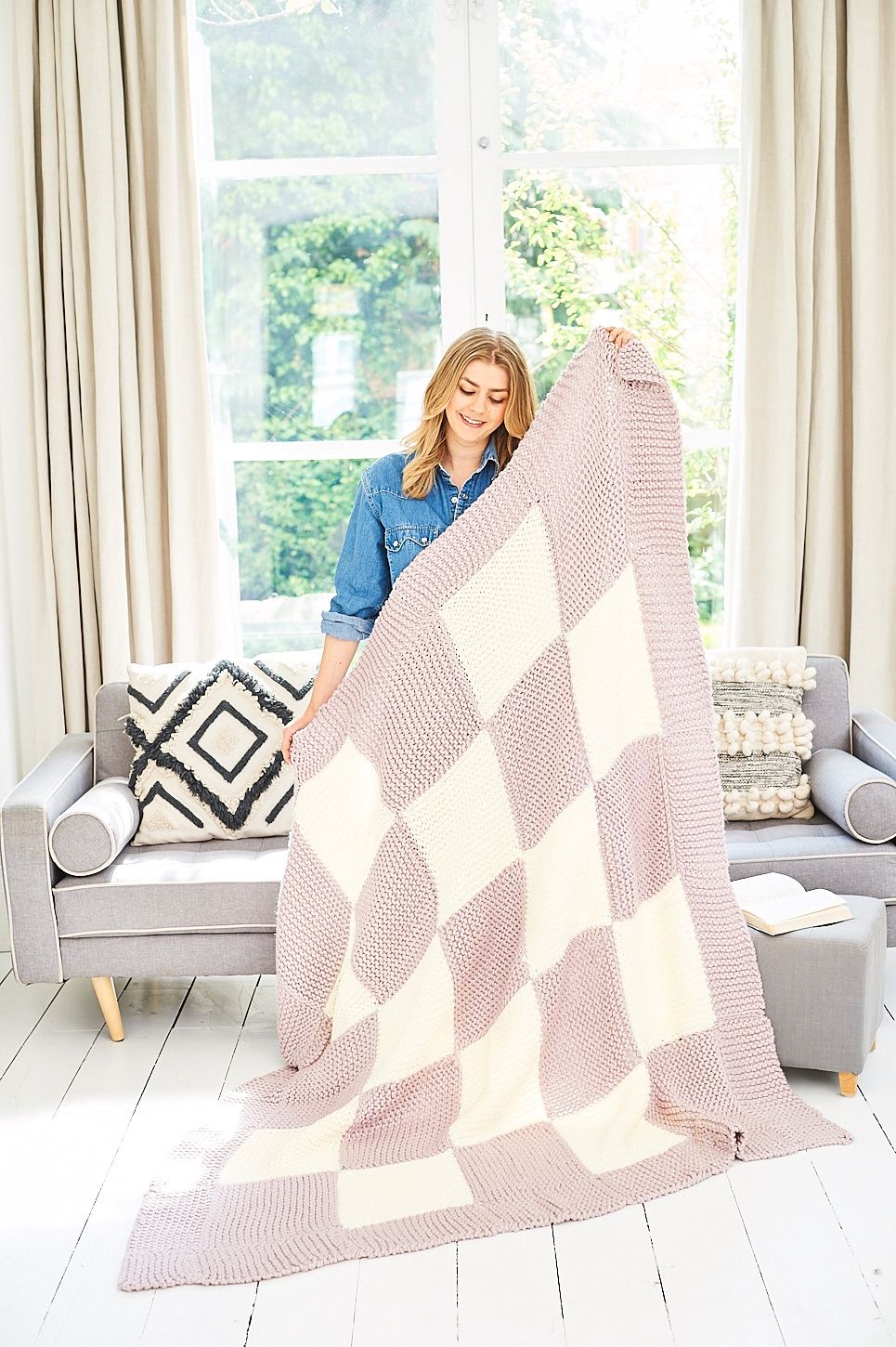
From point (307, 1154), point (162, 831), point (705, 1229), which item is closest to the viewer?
point (705, 1229)

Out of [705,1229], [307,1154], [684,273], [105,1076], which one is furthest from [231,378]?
[705,1229]

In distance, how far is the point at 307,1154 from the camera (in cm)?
229

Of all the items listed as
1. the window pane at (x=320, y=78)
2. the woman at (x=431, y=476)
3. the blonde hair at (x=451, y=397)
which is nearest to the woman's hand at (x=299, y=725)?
the woman at (x=431, y=476)

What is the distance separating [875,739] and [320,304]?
197 cm

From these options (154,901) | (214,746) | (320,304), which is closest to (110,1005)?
(154,901)

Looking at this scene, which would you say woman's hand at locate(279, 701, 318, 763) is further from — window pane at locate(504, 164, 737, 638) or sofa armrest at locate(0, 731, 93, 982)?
window pane at locate(504, 164, 737, 638)

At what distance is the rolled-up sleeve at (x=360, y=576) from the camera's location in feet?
8.55

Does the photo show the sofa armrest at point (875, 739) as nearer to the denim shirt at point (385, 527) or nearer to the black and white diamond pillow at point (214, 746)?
the denim shirt at point (385, 527)

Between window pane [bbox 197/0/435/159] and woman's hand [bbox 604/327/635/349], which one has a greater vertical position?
window pane [bbox 197/0/435/159]

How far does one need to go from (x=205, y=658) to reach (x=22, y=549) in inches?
24.0

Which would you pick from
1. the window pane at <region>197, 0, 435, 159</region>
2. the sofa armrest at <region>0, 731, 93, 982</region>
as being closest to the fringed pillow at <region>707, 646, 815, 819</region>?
the sofa armrest at <region>0, 731, 93, 982</region>

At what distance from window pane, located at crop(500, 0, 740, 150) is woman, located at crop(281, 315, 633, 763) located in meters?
1.59

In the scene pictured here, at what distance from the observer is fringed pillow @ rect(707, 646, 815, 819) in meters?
3.19

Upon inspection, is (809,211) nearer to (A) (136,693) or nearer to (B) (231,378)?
(B) (231,378)
